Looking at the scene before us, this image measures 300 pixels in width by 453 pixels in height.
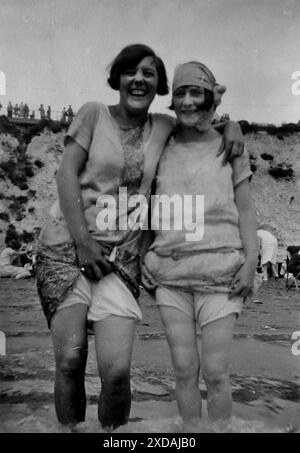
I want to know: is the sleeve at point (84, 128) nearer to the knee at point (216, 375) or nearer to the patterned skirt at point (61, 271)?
the patterned skirt at point (61, 271)

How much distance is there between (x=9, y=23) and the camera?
11.1ft

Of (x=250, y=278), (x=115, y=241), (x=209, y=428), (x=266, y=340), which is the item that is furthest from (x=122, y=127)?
(x=266, y=340)

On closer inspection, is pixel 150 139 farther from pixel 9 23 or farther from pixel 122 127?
pixel 9 23

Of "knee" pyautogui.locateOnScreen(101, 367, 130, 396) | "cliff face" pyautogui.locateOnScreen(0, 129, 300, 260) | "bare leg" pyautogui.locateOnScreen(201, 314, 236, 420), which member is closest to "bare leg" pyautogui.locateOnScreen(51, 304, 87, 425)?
"knee" pyautogui.locateOnScreen(101, 367, 130, 396)

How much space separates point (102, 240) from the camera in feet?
9.12

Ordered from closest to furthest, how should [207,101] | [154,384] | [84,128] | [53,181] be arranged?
[84,128], [207,101], [154,384], [53,181]

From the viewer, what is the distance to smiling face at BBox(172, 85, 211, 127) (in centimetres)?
285

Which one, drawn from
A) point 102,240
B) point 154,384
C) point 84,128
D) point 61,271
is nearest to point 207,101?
point 84,128

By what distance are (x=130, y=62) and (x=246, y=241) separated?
0.98 m

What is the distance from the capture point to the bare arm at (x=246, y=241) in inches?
108

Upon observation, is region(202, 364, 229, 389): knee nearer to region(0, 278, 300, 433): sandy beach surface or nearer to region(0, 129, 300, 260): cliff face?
region(0, 278, 300, 433): sandy beach surface

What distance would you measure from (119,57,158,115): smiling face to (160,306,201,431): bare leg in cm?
95

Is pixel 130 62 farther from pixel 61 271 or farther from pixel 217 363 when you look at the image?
pixel 217 363

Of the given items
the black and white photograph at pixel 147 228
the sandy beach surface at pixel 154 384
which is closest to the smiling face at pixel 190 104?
the black and white photograph at pixel 147 228
